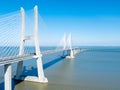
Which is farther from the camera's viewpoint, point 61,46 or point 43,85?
point 61,46

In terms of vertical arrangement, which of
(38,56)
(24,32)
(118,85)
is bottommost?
(118,85)

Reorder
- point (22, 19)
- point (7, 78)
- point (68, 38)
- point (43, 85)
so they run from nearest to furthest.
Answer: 1. point (7, 78)
2. point (43, 85)
3. point (22, 19)
4. point (68, 38)

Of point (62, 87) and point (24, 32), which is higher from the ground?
point (24, 32)

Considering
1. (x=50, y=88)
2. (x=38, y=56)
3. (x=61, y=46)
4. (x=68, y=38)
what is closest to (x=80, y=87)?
(x=50, y=88)

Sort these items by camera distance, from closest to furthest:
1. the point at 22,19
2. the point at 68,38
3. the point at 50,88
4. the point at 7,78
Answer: the point at 7,78 < the point at 50,88 < the point at 22,19 < the point at 68,38

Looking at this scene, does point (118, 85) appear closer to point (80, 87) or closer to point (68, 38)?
point (80, 87)

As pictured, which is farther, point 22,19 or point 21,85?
point 22,19

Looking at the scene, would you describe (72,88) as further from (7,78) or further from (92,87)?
(7,78)

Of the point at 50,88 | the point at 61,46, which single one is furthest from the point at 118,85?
the point at 61,46

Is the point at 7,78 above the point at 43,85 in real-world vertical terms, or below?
above

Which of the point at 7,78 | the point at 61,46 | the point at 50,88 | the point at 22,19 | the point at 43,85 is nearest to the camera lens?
the point at 7,78
